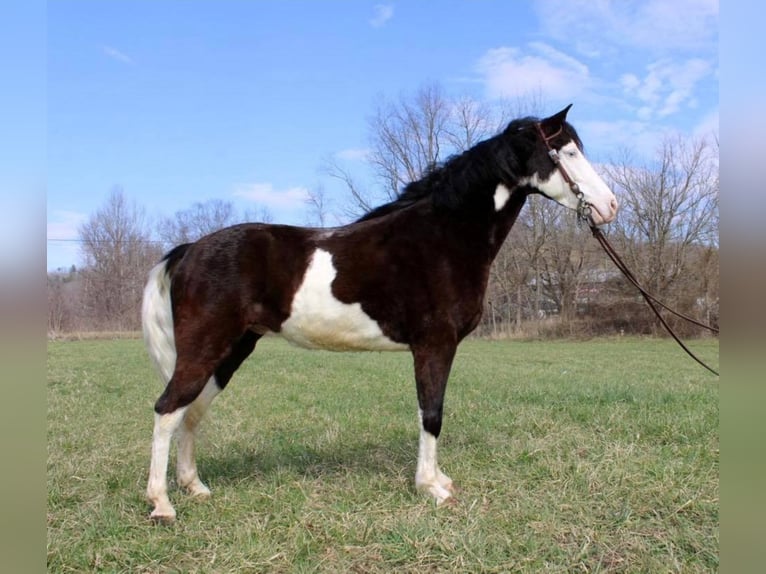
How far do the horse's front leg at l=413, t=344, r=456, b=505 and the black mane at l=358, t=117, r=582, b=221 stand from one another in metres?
1.13

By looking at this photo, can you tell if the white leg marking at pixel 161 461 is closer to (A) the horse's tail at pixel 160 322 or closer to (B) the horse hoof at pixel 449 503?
(A) the horse's tail at pixel 160 322

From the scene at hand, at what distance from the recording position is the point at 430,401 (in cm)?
379

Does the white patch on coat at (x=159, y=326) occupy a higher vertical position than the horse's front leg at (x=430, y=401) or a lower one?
higher

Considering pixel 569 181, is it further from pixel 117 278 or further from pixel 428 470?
pixel 117 278

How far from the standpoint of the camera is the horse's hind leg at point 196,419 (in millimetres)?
3893

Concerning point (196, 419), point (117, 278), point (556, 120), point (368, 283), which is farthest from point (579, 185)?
point (117, 278)

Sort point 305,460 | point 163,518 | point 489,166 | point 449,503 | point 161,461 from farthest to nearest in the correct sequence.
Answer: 1. point 305,460
2. point 489,166
3. point 449,503
4. point 161,461
5. point 163,518

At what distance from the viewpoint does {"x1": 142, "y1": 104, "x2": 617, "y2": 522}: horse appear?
3596 mm

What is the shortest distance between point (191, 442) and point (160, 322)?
96cm

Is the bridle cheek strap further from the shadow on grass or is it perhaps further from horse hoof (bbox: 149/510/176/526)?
horse hoof (bbox: 149/510/176/526)

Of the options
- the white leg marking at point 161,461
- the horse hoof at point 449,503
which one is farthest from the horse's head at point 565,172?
the white leg marking at point 161,461

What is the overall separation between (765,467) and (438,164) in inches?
131

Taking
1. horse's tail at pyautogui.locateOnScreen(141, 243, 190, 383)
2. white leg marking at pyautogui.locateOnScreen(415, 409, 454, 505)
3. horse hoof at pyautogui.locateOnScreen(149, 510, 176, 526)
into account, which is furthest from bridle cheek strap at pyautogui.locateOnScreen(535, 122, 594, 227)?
horse hoof at pyautogui.locateOnScreen(149, 510, 176, 526)

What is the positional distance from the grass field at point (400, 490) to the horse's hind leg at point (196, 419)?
143 mm
